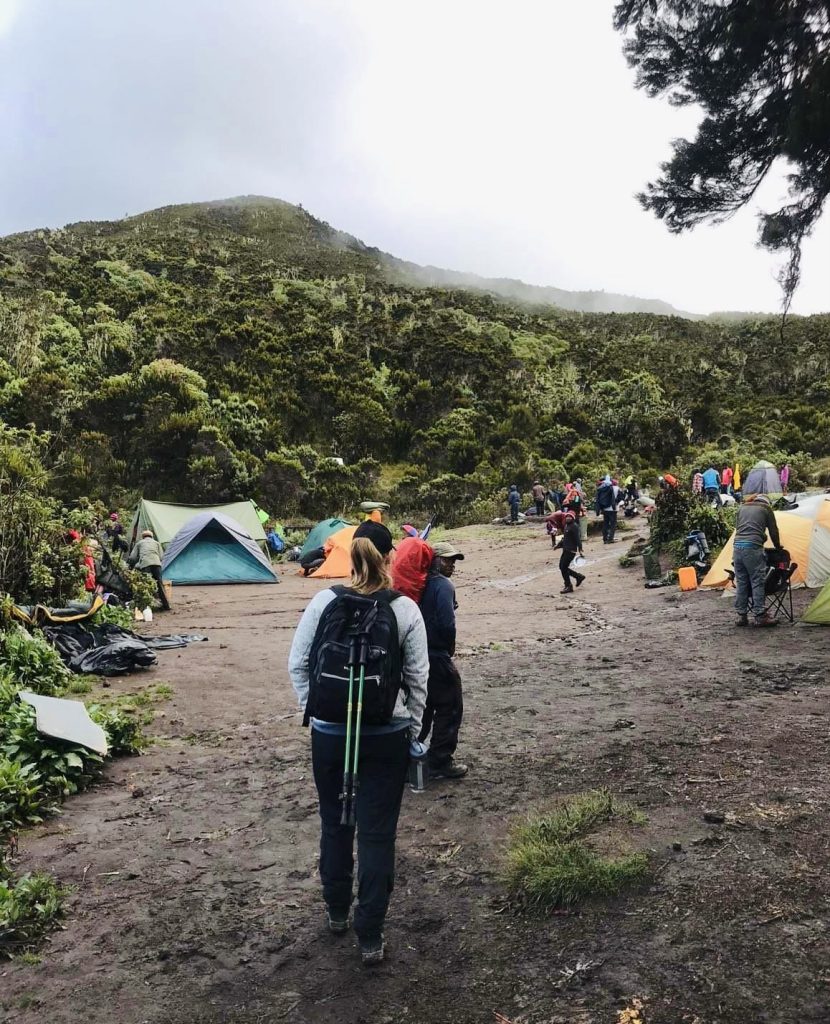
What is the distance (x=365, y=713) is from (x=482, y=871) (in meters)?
1.31

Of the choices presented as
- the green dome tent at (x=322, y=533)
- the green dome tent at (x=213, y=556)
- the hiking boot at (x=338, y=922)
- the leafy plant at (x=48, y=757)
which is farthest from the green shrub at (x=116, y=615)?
the green dome tent at (x=322, y=533)

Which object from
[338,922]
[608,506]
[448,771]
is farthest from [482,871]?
[608,506]

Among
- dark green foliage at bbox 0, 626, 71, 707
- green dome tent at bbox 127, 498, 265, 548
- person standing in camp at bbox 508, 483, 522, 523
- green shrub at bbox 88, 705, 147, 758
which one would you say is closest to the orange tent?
green dome tent at bbox 127, 498, 265, 548

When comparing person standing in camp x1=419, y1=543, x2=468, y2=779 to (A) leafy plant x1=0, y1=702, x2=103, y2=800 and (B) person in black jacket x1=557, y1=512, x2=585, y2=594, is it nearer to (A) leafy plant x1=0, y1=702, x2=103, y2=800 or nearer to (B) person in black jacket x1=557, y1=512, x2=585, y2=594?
(A) leafy plant x1=0, y1=702, x2=103, y2=800

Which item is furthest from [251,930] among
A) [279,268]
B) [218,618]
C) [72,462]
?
[279,268]

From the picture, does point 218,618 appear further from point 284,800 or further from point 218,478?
point 218,478

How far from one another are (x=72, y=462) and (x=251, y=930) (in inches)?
909

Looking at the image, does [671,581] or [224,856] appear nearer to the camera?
[224,856]

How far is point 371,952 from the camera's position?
293 cm

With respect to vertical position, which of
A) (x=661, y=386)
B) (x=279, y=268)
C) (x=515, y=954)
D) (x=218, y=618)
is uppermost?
(x=279, y=268)

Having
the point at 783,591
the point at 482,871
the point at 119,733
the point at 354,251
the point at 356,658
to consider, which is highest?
the point at 354,251

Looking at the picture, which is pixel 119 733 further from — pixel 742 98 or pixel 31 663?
pixel 742 98

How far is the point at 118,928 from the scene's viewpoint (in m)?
3.36

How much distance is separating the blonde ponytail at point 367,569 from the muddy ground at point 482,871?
1468mm
